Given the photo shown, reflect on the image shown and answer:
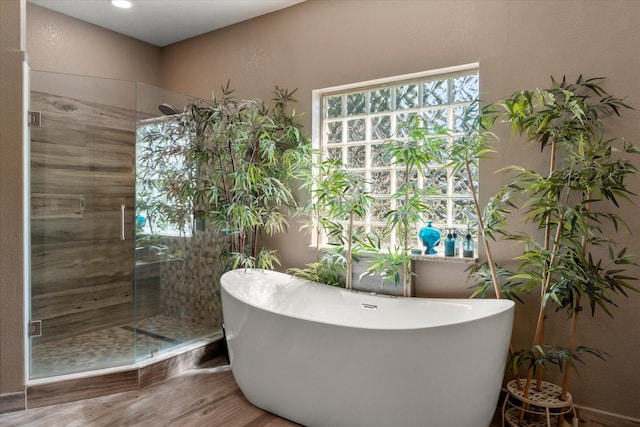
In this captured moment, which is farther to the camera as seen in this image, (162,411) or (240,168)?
(240,168)

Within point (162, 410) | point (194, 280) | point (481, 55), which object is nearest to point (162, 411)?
point (162, 410)

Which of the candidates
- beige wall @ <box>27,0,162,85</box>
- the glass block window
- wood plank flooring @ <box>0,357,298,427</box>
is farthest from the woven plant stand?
beige wall @ <box>27,0,162,85</box>

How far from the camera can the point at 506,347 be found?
6.30 ft

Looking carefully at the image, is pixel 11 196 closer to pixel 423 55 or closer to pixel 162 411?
pixel 162 411

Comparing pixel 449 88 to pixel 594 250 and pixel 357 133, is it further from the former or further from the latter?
pixel 594 250

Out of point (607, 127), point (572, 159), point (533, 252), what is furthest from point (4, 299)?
point (607, 127)

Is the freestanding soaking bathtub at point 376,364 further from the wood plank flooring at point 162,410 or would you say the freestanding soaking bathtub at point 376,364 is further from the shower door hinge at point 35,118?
the shower door hinge at point 35,118

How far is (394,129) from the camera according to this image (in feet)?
9.87

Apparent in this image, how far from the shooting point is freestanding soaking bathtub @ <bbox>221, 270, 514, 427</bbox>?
1774 mm

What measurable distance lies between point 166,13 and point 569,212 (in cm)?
331

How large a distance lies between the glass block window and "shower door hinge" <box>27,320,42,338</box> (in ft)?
7.08

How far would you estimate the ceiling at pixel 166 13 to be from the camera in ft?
10.6

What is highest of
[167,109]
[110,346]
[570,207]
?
[167,109]

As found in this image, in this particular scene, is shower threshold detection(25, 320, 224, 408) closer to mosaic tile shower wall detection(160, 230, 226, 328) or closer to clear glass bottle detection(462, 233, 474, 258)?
mosaic tile shower wall detection(160, 230, 226, 328)
